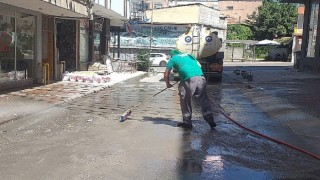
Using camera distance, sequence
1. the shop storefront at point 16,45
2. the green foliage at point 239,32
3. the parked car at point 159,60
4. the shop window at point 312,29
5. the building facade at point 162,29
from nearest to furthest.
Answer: the shop storefront at point 16,45, the shop window at point 312,29, the parked car at point 159,60, the building facade at point 162,29, the green foliage at point 239,32

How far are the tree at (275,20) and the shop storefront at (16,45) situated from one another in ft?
161

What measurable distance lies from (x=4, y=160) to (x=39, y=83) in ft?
38.6

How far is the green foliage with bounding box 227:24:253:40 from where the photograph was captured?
63719 mm

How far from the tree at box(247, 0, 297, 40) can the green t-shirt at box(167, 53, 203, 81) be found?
54816mm

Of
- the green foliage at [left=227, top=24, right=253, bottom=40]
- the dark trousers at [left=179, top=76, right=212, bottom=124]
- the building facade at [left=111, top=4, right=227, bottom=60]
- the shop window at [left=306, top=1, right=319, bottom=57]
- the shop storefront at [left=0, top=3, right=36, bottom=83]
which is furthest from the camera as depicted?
the green foliage at [left=227, top=24, right=253, bottom=40]

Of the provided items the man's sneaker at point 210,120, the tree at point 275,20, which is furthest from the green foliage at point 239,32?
the man's sneaker at point 210,120

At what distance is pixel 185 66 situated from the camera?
9000 millimetres

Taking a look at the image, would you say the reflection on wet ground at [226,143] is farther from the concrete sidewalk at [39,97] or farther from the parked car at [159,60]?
the parked car at [159,60]

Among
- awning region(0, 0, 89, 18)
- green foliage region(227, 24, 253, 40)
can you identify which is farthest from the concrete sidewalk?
green foliage region(227, 24, 253, 40)

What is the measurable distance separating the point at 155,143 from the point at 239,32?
58.4 m

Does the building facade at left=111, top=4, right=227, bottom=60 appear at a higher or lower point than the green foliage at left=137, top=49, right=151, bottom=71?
higher

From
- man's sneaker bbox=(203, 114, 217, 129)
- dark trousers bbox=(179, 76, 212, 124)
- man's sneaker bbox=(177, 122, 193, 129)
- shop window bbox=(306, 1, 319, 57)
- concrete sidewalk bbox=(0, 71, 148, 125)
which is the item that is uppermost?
shop window bbox=(306, 1, 319, 57)

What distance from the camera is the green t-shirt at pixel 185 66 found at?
895 centimetres

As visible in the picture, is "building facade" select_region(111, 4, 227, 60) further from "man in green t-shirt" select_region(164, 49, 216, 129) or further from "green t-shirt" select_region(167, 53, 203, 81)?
"man in green t-shirt" select_region(164, 49, 216, 129)
